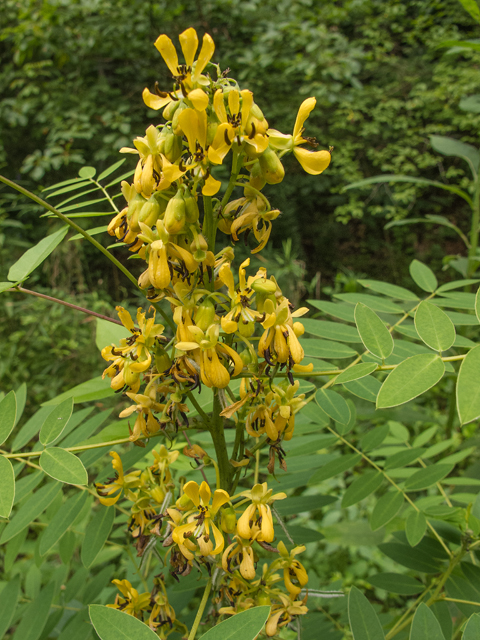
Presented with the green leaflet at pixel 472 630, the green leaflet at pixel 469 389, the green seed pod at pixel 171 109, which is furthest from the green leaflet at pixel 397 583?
the green seed pod at pixel 171 109

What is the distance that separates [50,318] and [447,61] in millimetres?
5029

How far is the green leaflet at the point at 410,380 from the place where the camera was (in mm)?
614

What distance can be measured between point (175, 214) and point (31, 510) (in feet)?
2.29

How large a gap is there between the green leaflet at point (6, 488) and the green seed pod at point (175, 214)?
0.45m

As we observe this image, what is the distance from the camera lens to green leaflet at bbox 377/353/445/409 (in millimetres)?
614

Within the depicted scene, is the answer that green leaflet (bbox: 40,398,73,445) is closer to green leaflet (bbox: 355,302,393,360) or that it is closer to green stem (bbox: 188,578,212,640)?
green stem (bbox: 188,578,212,640)

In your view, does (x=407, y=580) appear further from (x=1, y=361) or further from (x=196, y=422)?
(x=1, y=361)

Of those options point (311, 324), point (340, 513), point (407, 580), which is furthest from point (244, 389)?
point (340, 513)

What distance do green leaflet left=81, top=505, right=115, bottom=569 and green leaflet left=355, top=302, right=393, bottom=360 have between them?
2.15 ft

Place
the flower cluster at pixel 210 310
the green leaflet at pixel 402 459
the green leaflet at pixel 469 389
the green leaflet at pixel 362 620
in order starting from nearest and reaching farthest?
the green leaflet at pixel 469 389
the flower cluster at pixel 210 310
the green leaflet at pixel 362 620
the green leaflet at pixel 402 459

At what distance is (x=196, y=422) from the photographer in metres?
0.84

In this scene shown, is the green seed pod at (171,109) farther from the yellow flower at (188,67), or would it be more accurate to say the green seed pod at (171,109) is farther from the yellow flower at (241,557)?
the yellow flower at (241,557)

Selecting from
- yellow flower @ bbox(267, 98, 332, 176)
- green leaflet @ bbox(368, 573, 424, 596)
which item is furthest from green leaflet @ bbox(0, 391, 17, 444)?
green leaflet @ bbox(368, 573, 424, 596)

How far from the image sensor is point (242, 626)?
1.91ft
